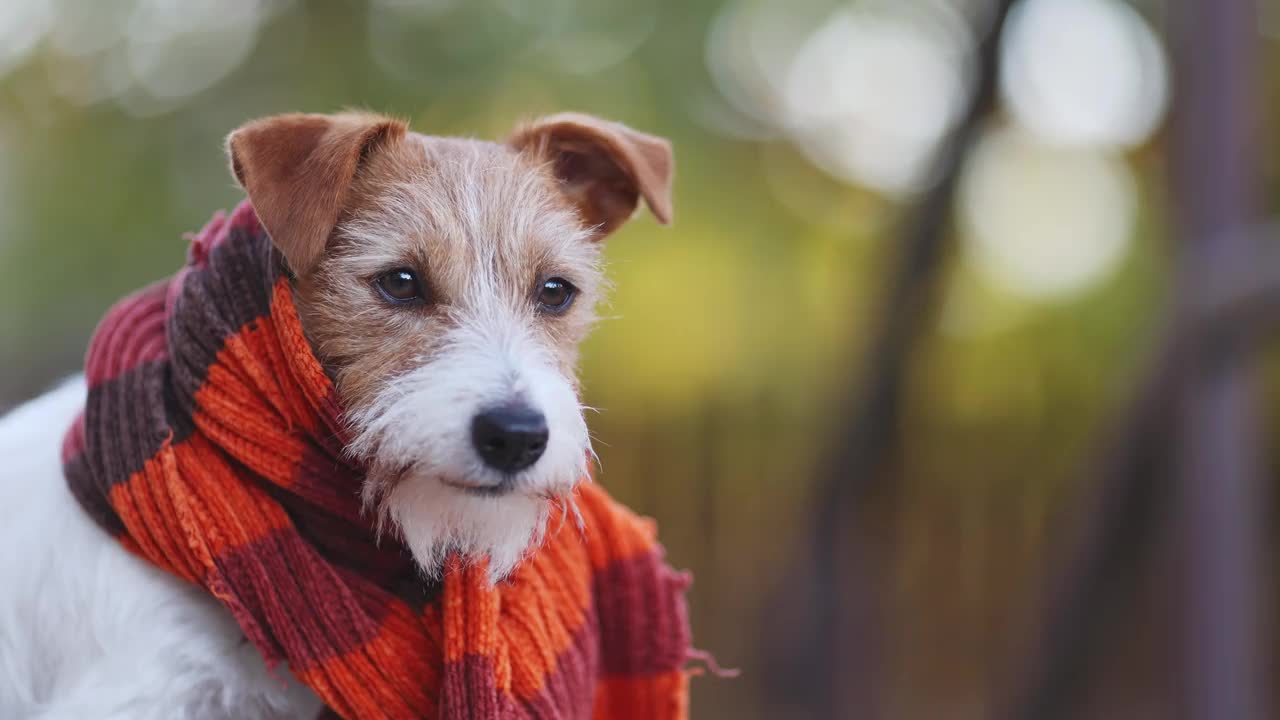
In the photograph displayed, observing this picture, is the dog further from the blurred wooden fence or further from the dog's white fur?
the blurred wooden fence

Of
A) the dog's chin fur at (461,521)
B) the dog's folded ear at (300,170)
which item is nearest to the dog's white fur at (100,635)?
the dog's chin fur at (461,521)

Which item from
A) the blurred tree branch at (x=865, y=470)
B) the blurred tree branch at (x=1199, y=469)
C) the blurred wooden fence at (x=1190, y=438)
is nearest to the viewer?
the blurred wooden fence at (x=1190, y=438)

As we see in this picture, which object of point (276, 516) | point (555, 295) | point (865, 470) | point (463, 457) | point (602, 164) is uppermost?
point (602, 164)

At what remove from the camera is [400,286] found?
185 centimetres

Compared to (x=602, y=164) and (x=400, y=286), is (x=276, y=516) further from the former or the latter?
(x=602, y=164)

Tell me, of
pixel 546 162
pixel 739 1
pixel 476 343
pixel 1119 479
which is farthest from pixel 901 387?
pixel 739 1

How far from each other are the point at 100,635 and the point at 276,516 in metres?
0.34

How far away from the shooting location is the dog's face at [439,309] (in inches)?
64.8

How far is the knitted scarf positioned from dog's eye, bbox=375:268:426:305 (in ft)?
0.53

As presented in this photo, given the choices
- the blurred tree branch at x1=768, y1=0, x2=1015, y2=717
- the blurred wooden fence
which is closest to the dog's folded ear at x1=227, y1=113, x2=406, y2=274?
the blurred wooden fence

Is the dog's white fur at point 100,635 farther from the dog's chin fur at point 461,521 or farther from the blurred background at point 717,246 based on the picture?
the blurred background at point 717,246

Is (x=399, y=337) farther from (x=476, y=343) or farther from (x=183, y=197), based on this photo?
(x=183, y=197)

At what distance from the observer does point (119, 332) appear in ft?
6.08

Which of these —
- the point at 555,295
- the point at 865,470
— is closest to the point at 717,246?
the point at 865,470
